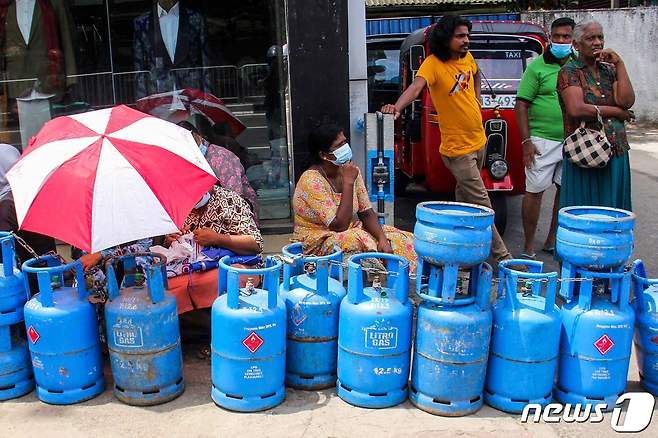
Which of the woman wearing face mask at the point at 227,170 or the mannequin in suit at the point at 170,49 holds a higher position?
the mannequin in suit at the point at 170,49

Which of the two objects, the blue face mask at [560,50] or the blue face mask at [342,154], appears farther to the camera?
the blue face mask at [560,50]

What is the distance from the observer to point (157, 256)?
3.71m

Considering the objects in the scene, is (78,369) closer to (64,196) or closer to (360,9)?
(64,196)

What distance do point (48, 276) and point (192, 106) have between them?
2.76 metres

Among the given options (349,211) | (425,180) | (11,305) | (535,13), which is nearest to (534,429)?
(349,211)

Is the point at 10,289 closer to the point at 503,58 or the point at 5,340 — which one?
the point at 5,340

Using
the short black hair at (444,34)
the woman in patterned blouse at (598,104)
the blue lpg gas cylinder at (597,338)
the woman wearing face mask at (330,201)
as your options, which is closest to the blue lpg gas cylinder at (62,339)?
the woman wearing face mask at (330,201)

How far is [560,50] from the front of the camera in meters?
5.54

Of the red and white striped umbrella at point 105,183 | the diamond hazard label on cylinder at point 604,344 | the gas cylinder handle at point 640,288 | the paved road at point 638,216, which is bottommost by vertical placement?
the paved road at point 638,216

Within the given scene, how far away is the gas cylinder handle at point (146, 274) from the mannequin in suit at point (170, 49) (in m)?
2.50

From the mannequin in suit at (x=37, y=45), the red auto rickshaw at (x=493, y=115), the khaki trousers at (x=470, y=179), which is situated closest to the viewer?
the khaki trousers at (x=470, y=179)

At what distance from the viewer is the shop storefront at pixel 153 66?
19.0ft

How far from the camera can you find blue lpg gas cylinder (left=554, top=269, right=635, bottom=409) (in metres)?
3.30

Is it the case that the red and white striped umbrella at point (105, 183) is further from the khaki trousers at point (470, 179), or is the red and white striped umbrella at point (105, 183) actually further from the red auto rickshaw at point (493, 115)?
the red auto rickshaw at point (493, 115)
